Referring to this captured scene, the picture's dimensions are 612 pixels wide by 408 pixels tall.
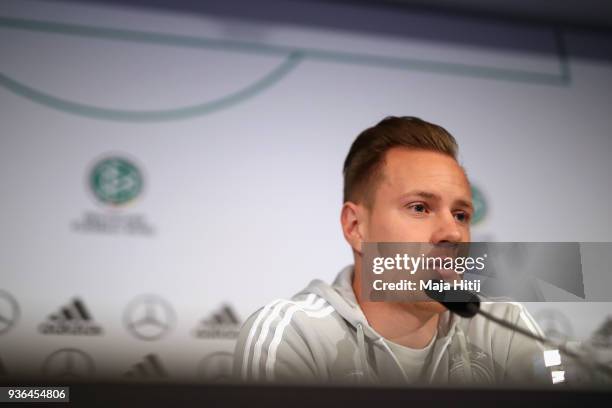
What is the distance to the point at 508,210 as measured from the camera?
4.04ft

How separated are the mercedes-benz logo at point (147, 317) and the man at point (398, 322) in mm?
306

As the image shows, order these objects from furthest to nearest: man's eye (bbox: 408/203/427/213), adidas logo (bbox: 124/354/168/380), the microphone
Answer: man's eye (bbox: 408/203/427/213), the microphone, adidas logo (bbox: 124/354/168/380)

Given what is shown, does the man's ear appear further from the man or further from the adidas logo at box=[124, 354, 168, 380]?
the adidas logo at box=[124, 354, 168, 380]

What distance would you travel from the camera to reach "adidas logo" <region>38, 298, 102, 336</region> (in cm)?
112

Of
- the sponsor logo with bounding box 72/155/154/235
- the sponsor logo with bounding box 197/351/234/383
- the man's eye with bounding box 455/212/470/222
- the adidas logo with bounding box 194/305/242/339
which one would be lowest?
the sponsor logo with bounding box 197/351/234/383

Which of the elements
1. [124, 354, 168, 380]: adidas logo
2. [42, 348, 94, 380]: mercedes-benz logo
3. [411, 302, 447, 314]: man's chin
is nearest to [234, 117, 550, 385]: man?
[411, 302, 447, 314]: man's chin

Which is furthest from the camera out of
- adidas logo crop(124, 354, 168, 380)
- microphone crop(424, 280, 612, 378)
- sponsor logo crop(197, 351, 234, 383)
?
sponsor logo crop(197, 351, 234, 383)

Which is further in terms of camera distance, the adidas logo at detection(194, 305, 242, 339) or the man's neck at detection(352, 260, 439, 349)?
the adidas logo at detection(194, 305, 242, 339)

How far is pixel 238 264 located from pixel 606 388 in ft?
2.44

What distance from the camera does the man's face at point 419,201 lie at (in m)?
0.90

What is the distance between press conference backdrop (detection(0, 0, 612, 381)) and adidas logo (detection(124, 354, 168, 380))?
199 mm

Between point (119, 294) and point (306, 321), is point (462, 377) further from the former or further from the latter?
point (119, 294)

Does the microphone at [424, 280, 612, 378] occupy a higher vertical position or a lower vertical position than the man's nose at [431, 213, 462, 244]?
lower

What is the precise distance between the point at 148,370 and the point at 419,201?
0.46 m
